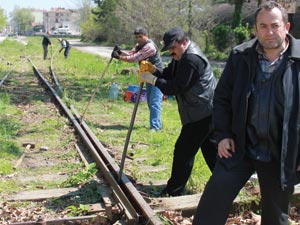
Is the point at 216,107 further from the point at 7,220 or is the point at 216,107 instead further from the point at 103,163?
the point at 103,163

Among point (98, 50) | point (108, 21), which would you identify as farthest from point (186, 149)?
point (108, 21)

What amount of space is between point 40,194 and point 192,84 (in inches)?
84.5

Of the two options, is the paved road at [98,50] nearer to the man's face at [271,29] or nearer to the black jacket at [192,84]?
the black jacket at [192,84]

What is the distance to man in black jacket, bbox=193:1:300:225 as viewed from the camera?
323cm

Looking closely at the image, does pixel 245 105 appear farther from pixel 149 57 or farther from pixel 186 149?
pixel 149 57

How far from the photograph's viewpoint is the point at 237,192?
3.46 metres

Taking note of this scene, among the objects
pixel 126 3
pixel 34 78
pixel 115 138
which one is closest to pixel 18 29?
pixel 126 3

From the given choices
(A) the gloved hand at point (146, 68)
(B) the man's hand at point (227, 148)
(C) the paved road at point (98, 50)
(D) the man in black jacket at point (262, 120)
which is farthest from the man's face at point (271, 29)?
(C) the paved road at point (98, 50)

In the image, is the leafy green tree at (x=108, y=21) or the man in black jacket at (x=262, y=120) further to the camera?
the leafy green tree at (x=108, y=21)

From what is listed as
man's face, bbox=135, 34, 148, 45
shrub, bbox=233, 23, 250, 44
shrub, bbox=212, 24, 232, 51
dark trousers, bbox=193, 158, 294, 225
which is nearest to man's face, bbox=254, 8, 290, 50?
dark trousers, bbox=193, 158, 294, 225

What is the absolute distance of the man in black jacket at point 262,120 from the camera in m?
3.23

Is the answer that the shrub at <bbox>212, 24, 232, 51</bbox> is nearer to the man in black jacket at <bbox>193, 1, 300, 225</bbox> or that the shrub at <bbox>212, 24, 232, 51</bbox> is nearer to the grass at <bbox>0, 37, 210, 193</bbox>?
the grass at <bbox>0, 37, 210, 193</bbox>

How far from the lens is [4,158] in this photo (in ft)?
23.4

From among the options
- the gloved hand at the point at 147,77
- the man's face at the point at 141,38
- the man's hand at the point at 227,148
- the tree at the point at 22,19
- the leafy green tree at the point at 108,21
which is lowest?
the tree at the point at 22,19
